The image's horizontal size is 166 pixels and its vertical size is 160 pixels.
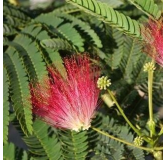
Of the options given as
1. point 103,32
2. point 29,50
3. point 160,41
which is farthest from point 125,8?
point 160,41

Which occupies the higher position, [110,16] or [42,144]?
[110,16]

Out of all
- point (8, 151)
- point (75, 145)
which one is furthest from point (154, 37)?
point (8, 151)

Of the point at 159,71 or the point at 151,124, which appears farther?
the point at 159,71

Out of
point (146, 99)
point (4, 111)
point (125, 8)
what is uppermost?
point (125, 8)

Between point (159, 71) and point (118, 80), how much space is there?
Answer: 0.38ft

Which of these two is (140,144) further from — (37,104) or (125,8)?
(125,8)

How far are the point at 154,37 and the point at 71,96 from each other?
0.20m

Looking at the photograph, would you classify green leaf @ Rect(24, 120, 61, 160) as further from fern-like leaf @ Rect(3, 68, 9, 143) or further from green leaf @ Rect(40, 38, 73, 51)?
green leaf @ Rect(40, 38, 73, 51)

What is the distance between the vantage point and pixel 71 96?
861 millimetres

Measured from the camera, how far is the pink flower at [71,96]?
863 mm

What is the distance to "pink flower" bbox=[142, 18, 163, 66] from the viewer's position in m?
0.83

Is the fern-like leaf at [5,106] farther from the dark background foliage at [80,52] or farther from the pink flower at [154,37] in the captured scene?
the pink flower at [154,37]

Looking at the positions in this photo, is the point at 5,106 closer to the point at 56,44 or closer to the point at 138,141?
the point at 56,44

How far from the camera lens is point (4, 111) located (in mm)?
994
